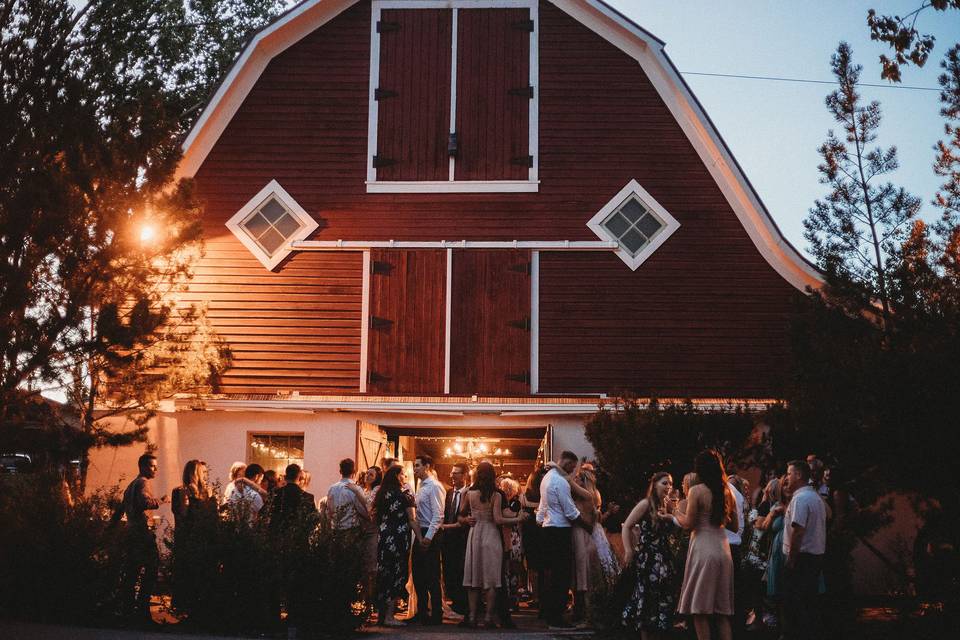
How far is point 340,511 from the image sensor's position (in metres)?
9.71

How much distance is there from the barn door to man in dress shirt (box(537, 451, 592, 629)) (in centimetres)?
476

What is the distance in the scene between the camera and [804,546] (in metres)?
8.77

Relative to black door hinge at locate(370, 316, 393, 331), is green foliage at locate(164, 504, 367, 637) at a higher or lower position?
lower

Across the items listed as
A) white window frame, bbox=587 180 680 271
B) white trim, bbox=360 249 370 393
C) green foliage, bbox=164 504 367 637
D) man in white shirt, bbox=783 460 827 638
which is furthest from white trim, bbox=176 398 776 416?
man in white shirt, bbox=783 460 827 638

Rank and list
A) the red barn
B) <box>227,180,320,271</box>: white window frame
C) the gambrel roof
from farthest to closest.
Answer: <box>227,180,320,271</box>: white window frame
the gambrel roof
the red barn

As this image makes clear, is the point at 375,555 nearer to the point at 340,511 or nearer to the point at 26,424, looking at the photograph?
the point at 340,511

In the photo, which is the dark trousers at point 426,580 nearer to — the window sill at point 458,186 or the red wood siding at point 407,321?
the red wood siding at point 407,321

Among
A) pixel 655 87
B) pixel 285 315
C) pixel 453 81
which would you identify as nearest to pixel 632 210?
pixel 655 87

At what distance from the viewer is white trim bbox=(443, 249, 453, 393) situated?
1572 cm

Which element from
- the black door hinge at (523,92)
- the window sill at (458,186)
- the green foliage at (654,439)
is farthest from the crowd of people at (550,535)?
the black door hinge at (523,92)

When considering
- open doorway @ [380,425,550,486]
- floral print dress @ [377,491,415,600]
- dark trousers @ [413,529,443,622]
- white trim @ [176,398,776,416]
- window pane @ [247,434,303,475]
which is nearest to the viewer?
floral print dress @ [377,491,415,600]

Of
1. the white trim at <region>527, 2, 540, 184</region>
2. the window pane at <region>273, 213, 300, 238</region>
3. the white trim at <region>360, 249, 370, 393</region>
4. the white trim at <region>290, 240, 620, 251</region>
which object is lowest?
the white trim at <region>360, 249, 370, 393</region>

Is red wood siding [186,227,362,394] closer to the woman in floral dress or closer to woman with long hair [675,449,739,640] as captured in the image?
the woman in floral dress

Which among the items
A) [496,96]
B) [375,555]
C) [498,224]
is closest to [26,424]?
[375,555]
